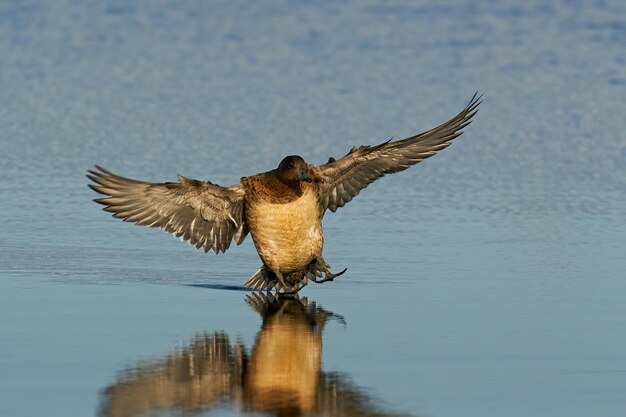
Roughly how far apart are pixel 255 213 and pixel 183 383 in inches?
112

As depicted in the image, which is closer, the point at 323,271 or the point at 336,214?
the point at 323,271

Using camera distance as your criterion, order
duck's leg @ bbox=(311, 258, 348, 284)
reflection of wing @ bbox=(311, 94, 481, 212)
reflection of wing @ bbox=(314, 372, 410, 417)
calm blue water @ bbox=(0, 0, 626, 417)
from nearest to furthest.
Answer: reflection of wing @ bbox=(314, 372, 410, 417), calm blue water @ bbox=(0, 0, 626, 417), duck's leg @ bbox=(311, 258, 348, 284), reflection of wing @ bbox=(311, 94, 481, 212)

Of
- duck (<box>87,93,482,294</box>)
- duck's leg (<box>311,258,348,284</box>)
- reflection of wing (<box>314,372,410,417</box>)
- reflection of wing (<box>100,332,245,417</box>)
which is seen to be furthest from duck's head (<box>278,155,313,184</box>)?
reflection of wing (<box>314,372,410,417</box>)

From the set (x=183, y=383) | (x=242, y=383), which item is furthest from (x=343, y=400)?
(x=183, y=383)

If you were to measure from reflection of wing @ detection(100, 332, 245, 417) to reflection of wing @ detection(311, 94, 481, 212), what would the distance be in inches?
110

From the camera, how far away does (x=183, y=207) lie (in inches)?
375

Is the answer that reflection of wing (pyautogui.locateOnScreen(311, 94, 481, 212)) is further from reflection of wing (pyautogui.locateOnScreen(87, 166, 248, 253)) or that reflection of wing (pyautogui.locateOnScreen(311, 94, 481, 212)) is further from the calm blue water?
reflection of wing (pyautogui.locateOnScreen(87, 166, 248, 253))

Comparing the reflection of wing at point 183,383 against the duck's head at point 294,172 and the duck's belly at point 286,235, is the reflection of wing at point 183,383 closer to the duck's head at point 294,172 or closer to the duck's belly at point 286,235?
the duck's belly at point 286,235

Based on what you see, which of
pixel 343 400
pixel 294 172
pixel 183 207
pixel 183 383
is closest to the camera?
pixel 343 400

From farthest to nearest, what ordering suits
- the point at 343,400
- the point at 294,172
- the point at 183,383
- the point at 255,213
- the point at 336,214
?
the point at 336,214
the point at 255,213
the point at 294,172
the point at 183,383
the point at 343,400

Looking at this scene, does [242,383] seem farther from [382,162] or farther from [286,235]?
[382,162]

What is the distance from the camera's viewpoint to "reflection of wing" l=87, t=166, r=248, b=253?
9.27 meters

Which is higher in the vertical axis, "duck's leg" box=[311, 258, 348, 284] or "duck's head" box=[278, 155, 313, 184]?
"duck's head" box=[278, 155, 313, 184]

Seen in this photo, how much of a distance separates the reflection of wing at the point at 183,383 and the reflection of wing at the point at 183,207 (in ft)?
6.79
